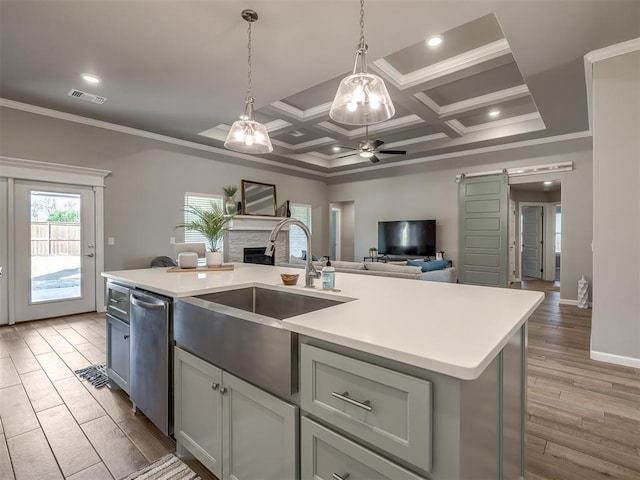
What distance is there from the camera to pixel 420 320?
1.12m

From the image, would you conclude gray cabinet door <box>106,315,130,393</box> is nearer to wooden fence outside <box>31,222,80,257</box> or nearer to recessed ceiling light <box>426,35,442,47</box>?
wooden fence outside <box>31,222,80,257</box>

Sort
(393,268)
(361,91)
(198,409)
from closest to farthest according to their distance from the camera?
1. (198,409)
2. (361,91)
3. (393,268)

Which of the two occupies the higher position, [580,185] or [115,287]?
[580,185]

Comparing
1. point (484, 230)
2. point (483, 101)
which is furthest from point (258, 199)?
point (484, 230)

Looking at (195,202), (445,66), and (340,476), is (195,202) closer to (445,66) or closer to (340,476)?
(445,66)

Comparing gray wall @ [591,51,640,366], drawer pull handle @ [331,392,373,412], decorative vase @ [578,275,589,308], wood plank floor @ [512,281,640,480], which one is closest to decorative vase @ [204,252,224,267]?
drawer pull handle @ [331,392,373,412]

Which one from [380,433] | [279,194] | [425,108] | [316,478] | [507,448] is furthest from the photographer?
[279,194]

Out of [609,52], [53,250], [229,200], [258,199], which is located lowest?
[53,250]

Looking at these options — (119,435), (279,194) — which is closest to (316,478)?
(119,435)

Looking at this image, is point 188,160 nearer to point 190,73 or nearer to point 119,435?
point 190,73

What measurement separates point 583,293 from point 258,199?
6.40m

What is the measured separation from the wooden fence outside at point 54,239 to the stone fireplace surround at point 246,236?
248 centimetres

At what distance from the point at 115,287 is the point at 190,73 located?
2.44 m

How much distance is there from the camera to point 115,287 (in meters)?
2.32
